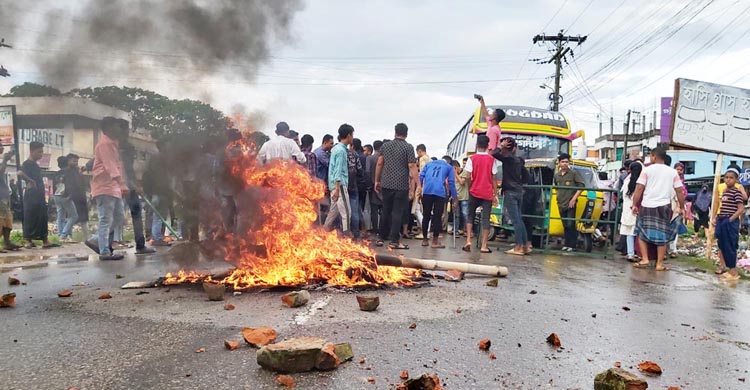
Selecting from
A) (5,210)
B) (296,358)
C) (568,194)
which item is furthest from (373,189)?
(296,358)

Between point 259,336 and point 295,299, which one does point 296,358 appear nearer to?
point 259,336

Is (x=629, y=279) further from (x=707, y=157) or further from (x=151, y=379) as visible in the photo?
(x=707, y=157)

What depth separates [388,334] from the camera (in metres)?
3.84

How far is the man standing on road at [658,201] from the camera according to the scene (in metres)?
8.38

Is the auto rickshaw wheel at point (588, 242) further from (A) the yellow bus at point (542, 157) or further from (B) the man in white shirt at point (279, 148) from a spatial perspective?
(B) the man in white shirt at point (279, 148)

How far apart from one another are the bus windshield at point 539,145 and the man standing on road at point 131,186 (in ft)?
32.8

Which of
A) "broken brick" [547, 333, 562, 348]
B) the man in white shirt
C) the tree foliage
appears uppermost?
the tree foliage

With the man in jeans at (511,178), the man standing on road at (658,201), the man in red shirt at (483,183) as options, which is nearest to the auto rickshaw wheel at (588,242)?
the man standing on road at (658,201)

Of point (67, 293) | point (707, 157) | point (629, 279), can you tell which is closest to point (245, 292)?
point (67, 293)

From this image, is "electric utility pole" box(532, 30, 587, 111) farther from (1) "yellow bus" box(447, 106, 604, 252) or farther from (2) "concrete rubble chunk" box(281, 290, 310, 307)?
(2) "concrete rubble chunk" box(281, 290, 310, 307)

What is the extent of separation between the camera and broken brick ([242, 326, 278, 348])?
3.42m

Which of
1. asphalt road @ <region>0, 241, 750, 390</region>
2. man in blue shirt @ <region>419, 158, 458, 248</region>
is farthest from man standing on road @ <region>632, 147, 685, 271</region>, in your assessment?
man in blue shirt @ <region>419, 158, 458, 248</region>

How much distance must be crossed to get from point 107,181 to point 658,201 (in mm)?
8426

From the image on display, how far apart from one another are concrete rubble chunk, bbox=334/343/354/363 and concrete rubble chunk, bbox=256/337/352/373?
78mm
